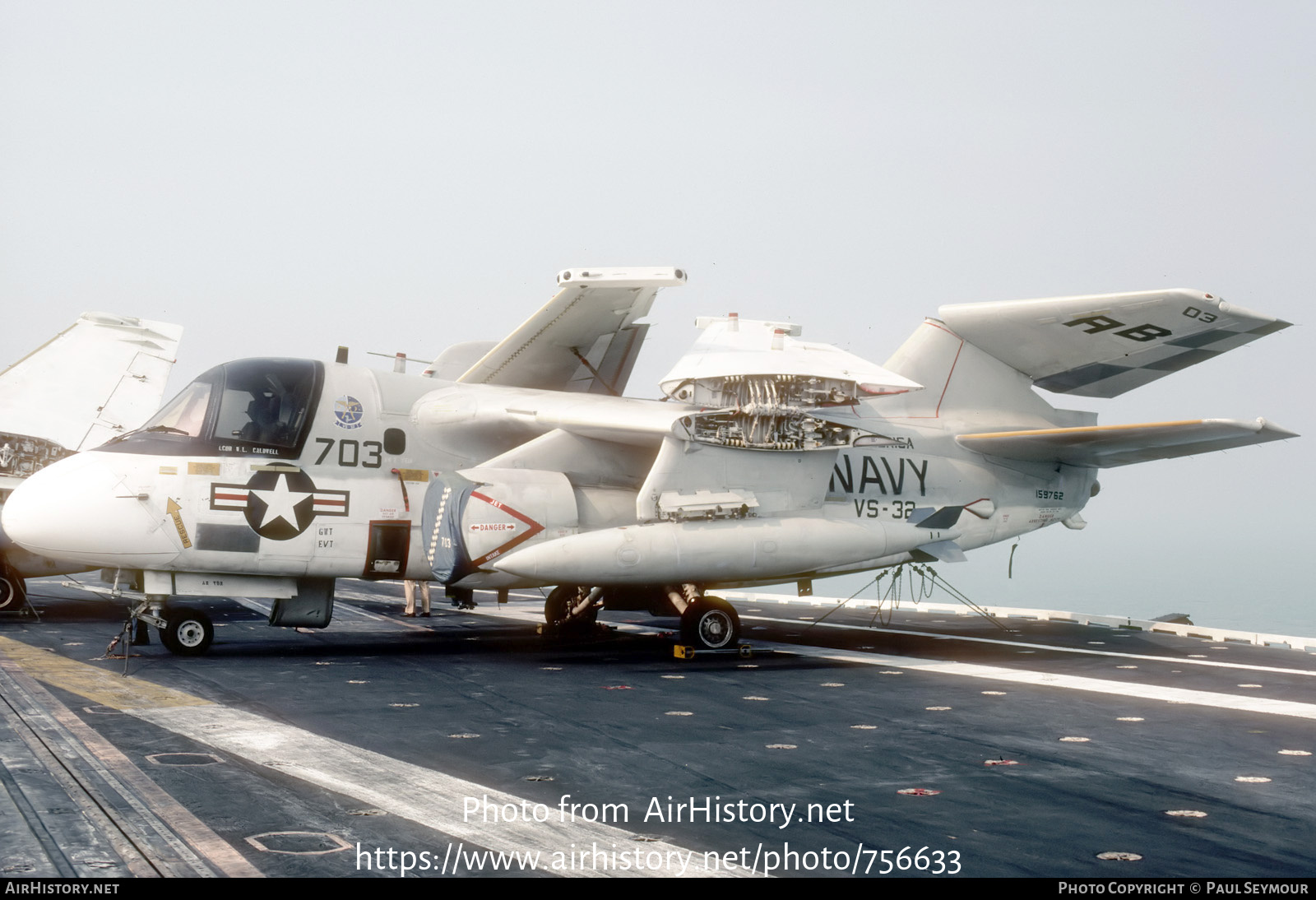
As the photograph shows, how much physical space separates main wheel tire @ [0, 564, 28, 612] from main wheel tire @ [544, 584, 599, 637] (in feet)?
29.9

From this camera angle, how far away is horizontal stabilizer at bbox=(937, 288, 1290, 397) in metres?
14.5

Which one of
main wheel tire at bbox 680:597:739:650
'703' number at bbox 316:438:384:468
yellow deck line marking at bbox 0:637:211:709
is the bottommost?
yellow deck line marking at bbox 0:637:211:709

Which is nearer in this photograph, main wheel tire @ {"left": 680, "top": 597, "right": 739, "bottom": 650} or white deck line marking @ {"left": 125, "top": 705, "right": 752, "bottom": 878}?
white deck line marking @ {"left": 125, "top": 705, "right": 752, "bottom": 878}

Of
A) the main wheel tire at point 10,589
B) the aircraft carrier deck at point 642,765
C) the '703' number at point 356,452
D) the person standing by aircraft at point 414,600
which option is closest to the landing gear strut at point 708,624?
the aircraft carrier deck at point 642,765

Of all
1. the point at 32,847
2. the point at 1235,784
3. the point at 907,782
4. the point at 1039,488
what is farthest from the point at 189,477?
the point at 1039,488

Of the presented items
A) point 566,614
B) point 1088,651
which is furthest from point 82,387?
point 1088,651

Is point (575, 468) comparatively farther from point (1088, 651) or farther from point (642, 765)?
point (1088, 651)

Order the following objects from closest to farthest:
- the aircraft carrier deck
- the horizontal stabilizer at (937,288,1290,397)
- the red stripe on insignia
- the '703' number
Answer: the aircraft carrier deck < the red stripe on insignia < the '703' number < the horizontal stabilizer at (937,288,1290,397)

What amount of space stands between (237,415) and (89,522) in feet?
6.67

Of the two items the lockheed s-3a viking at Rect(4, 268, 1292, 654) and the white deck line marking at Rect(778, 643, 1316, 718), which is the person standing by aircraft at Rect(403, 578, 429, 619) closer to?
the lockheed s-3a viking at Rect(4, 268, 1292, 654)

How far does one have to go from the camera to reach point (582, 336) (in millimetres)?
15133

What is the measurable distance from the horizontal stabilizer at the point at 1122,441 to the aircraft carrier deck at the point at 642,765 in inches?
126

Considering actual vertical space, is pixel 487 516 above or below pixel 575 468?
below

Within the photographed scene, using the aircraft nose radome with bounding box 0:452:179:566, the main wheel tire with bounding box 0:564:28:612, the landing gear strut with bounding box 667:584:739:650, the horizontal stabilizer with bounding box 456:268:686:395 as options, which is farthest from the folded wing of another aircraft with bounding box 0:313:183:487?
the landing gear strut with bounding box 667:584:739:650
